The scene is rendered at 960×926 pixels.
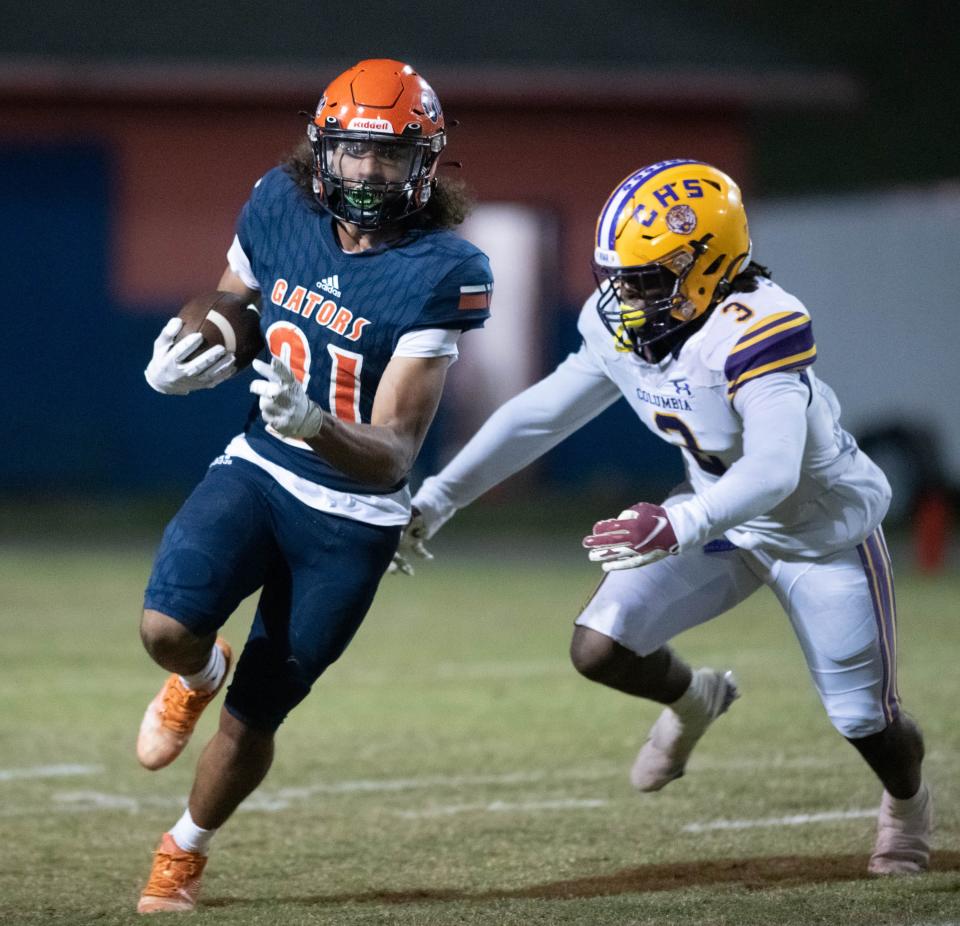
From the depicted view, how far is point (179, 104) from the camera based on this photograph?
Result: 50.8ft

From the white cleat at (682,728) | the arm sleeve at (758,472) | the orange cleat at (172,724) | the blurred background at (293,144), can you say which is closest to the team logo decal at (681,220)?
the arm sleeve at (758,472)

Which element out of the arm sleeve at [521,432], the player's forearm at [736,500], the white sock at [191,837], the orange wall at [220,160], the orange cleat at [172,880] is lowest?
the orange wall at [220,160]

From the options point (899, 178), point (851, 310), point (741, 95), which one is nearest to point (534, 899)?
point (851, 310)

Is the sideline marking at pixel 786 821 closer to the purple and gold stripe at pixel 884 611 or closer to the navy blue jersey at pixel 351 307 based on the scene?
the purple and gold stripe at pixel 884 611

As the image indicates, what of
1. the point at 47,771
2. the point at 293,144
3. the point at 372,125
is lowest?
the point at 293,144

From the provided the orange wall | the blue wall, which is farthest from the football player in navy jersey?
the blue wall

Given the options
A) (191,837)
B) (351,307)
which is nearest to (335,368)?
(351,307)

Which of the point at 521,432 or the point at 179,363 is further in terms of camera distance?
the point at 521,432

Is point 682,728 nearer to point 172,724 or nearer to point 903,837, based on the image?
point 903,837

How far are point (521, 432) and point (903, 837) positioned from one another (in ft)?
4.88

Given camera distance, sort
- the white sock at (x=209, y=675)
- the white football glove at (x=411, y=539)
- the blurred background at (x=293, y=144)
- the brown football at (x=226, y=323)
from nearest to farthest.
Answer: the brown football at (x=226, y=323)
the white sock at (x=209, y=675)
the white football glove at (x=411, y=539)
the blurred background at (x=293, y=144)

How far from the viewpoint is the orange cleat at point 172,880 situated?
4320mm

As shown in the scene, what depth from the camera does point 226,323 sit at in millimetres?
4484

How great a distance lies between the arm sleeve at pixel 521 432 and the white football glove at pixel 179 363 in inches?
34.9
